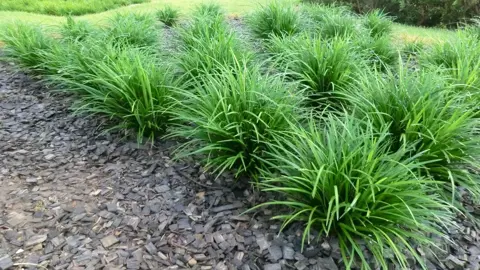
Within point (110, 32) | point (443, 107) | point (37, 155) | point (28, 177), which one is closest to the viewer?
point (443, 107)

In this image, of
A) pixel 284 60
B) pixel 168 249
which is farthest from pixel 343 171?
pixel 284 60

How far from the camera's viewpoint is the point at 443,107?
2.28 m

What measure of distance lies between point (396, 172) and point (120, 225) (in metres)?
1.39

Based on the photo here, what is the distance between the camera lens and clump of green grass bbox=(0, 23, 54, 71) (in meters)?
3.86

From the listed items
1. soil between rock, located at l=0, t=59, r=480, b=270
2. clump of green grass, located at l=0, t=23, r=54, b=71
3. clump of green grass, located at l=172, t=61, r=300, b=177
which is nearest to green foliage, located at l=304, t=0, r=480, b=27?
clump of green grass, located at l=0, t=23, r=54, b=71

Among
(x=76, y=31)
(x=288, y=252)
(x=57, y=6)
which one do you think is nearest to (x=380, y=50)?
(x=288, y=252)

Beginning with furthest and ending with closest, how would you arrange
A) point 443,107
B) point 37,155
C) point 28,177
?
point 37,155
point 28,177
point 443,107

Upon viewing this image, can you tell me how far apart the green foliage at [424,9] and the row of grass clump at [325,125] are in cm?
452

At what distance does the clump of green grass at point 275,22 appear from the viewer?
4.64m

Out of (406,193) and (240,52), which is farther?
(240,52)

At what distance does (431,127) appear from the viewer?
7.09 ft

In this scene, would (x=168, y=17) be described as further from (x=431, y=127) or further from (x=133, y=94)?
(x=431, y=127)

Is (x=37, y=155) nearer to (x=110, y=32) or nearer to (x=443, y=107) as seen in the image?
(x=110, y=32)

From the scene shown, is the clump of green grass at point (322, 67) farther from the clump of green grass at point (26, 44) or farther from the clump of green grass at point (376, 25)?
the clump of green grass at point (26, 44)
